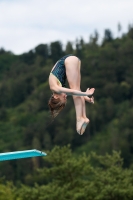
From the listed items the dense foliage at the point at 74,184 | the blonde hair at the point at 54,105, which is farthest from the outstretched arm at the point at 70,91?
the dense foliage at the point at 74,184

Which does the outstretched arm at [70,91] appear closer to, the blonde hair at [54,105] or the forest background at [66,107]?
the blonde hair at [54,105]

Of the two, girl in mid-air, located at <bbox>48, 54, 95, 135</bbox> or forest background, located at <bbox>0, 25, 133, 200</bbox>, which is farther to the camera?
forest background, located at <bbox>0, 25, 133, 200</bbox>

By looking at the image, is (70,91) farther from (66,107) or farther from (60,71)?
(66,107)

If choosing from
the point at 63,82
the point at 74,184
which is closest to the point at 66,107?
the point at 74,184

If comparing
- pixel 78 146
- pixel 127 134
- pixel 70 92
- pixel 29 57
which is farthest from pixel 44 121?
pixel 70 92

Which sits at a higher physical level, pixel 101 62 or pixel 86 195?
pixel 101 62

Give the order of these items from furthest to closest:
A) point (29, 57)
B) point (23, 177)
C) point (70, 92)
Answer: point (29, 57)
point (23, 177)
point (70, 92)

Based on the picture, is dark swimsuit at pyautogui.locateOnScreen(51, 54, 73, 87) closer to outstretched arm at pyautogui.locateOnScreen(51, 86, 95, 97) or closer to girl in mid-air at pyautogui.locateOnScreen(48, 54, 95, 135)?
girl in mid-air at pyautogui.locateOnScreen(48, 54, 95, 135)

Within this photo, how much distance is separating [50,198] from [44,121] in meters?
78.4

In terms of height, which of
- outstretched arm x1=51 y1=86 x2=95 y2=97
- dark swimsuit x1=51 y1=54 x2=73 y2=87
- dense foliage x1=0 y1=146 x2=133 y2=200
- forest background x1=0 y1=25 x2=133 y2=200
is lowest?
dense foliage x1=0 y1=146 x2=133 y2=200

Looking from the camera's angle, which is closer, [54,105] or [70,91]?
[70,91]

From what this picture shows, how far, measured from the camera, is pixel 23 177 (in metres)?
100

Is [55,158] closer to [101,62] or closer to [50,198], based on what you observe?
[50,198]

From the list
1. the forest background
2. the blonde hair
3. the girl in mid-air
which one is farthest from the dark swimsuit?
the forest background
